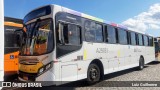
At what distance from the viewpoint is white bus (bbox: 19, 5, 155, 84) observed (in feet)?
25.1

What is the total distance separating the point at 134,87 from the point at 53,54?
359cm

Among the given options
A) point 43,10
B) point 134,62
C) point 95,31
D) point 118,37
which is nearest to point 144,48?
point 134,62

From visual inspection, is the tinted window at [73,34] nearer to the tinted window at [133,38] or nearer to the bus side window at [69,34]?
the bus side window at [69,34]

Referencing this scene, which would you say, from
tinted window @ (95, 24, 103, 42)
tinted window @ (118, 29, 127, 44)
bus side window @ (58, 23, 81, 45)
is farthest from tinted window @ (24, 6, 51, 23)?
tinted window @ (118, 29, 127, 44)

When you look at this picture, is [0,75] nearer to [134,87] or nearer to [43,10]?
[43,10]

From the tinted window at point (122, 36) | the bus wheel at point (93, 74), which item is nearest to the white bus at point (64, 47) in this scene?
the bus wheel at point (93, 74)

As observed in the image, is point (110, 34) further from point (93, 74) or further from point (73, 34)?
point (73, 34)

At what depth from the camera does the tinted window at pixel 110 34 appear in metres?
11.3

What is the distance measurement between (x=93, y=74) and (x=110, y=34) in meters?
2.71

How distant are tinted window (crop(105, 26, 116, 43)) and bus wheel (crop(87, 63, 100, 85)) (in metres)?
1.84

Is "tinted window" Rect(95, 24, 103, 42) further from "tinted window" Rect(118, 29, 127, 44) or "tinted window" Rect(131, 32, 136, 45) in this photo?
"tinted window" Rect(131, 32, 136, 45)

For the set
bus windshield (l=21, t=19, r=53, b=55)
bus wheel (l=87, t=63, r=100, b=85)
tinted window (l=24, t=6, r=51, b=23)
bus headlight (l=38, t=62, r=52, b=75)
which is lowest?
bus wheel (l=87, t=63, r=100, b=85)

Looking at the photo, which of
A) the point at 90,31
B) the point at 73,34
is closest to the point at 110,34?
the point at 90,31

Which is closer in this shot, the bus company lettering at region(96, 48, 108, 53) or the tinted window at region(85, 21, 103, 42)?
the tinted window at region(85, 21, 103, 42)
